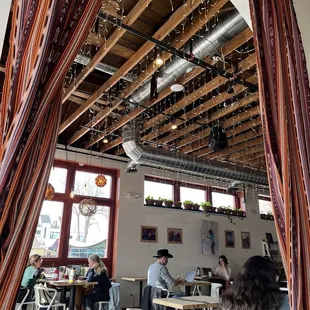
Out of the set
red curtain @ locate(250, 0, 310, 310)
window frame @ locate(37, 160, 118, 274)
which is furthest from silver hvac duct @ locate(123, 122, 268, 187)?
red curtain @ locate(250, 0, 310, 310)

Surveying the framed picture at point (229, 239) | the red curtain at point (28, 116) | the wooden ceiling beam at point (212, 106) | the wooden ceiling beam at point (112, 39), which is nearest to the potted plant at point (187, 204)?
the framed picture at point (229, 239)

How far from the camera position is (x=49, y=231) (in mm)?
6918

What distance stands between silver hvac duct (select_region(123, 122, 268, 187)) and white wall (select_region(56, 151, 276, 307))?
1.34 m

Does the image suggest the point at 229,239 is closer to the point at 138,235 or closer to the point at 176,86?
the point at 138,235

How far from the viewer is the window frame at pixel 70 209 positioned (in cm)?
693

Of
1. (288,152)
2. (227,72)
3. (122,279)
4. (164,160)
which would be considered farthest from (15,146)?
(122,279)

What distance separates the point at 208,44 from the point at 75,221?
545 centimetres

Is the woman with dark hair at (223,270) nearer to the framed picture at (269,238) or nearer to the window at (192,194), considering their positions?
the window at (192,194)

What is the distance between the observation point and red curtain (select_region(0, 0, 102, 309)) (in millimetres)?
1011

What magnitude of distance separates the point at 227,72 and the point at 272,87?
264 centimetres

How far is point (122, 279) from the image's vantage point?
284 inches

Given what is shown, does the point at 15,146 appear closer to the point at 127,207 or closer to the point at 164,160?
the point at 164,160

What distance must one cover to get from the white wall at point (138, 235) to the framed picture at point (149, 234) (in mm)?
102

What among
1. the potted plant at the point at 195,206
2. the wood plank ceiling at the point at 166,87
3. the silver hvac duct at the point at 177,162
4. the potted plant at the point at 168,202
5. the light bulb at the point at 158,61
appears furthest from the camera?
the potted plant at the point at 195,206
